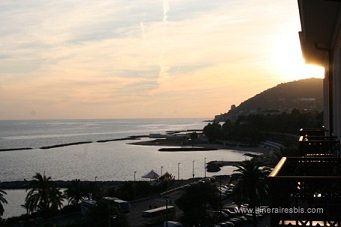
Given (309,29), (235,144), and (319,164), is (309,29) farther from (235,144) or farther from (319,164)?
(235,144)

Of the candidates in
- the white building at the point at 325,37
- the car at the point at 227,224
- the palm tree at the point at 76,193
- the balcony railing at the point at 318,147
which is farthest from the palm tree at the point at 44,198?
the balcony railing at the point at 318,147

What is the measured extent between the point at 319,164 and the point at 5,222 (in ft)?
102

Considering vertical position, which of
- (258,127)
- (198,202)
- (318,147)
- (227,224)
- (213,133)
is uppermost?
(258,127)

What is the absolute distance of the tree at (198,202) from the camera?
29.2m

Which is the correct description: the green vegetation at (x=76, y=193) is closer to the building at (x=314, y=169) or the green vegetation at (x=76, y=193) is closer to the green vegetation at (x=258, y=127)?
the building at (x=314, y=169)

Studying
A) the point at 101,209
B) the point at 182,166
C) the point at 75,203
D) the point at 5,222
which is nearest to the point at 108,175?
the point at 182,166

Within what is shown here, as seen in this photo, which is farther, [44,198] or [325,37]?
[44,198]

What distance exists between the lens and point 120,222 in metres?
25.3

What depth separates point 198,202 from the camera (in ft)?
101

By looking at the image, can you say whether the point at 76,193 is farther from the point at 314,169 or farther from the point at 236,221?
the point at 314,169

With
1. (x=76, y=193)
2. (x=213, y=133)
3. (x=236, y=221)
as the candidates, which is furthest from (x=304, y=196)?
(x=213, y=133)

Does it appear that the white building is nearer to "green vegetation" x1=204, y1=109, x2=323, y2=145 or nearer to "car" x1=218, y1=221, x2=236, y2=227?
"car" x1=218, y1=221, x2=236, y2=227

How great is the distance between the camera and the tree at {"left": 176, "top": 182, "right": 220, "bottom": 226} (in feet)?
95.8

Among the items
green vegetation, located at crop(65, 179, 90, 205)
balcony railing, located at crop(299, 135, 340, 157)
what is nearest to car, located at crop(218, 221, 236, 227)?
green vegetation, located at crop(65, 179, 90, 205)
